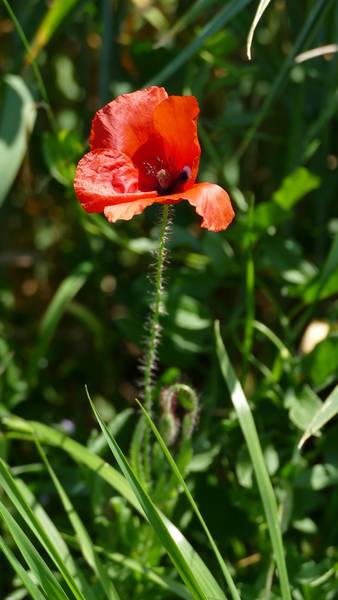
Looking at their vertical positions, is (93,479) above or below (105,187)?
below

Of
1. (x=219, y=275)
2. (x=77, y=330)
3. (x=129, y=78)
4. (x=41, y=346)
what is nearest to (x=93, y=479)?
(x=41, y=346)

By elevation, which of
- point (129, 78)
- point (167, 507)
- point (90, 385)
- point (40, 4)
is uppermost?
point (40, 4)

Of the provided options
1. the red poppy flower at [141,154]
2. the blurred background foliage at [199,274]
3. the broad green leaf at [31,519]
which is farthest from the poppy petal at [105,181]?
the broad green leaf at [31,519]

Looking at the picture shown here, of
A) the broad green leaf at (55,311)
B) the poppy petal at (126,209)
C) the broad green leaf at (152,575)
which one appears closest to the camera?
the poppy petal at (126,209)

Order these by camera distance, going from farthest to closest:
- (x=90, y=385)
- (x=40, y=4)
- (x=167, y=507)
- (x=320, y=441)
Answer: (x=90, y=385), (x=40, y=4), (x=320, y=441), (x=167, y=507)

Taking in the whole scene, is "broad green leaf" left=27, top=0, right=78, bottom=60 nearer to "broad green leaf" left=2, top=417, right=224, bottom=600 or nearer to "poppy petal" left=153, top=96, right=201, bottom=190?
"poppy petal" left=153, top=96, right=201, bottom=190

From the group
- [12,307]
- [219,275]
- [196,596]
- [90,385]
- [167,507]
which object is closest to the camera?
[196,596]

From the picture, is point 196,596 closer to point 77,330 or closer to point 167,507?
point 167,507

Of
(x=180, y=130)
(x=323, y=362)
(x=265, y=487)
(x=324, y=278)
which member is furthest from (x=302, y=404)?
(x=180, y=130)

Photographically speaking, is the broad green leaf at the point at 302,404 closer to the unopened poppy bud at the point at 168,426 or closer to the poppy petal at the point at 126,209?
the unopened poppy bud at the point at 168,426
